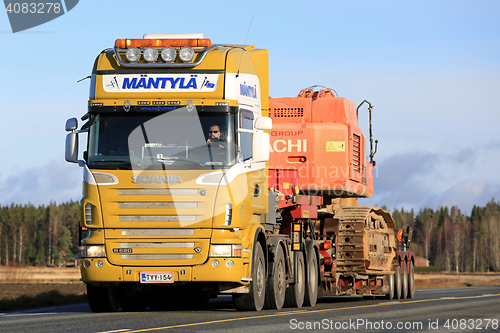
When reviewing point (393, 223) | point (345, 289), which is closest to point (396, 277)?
point (393, 223)

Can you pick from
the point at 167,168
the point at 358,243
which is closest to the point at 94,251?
the point at 167,168

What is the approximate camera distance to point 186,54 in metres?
14.1

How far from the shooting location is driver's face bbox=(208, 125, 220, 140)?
45.0ft

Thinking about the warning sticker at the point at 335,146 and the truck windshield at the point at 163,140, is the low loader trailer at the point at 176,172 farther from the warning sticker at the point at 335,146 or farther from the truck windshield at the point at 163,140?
the warning sticker at the point at 335,146

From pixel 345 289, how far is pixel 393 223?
4.34m

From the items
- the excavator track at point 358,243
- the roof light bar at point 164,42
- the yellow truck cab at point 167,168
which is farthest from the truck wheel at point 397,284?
the roof light bar at point 164,42

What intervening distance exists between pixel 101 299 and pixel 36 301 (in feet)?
23.7

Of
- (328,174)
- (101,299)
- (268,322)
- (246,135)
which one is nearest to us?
(268,322)

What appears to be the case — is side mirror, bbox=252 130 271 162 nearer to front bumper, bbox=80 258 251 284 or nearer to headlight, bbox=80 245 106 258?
front bumper, bbox=80 258 251 284

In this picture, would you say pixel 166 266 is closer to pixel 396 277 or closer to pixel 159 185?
pixel 159 185

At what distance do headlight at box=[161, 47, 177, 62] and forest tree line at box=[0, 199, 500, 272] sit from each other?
4745 inches

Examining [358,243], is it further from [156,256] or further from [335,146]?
[156,256]

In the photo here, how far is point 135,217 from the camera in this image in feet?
44.3

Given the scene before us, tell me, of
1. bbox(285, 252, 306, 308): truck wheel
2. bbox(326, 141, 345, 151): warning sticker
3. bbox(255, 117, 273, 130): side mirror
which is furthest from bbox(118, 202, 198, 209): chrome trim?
bbox(326, 141, 345, 151): warning sticker
